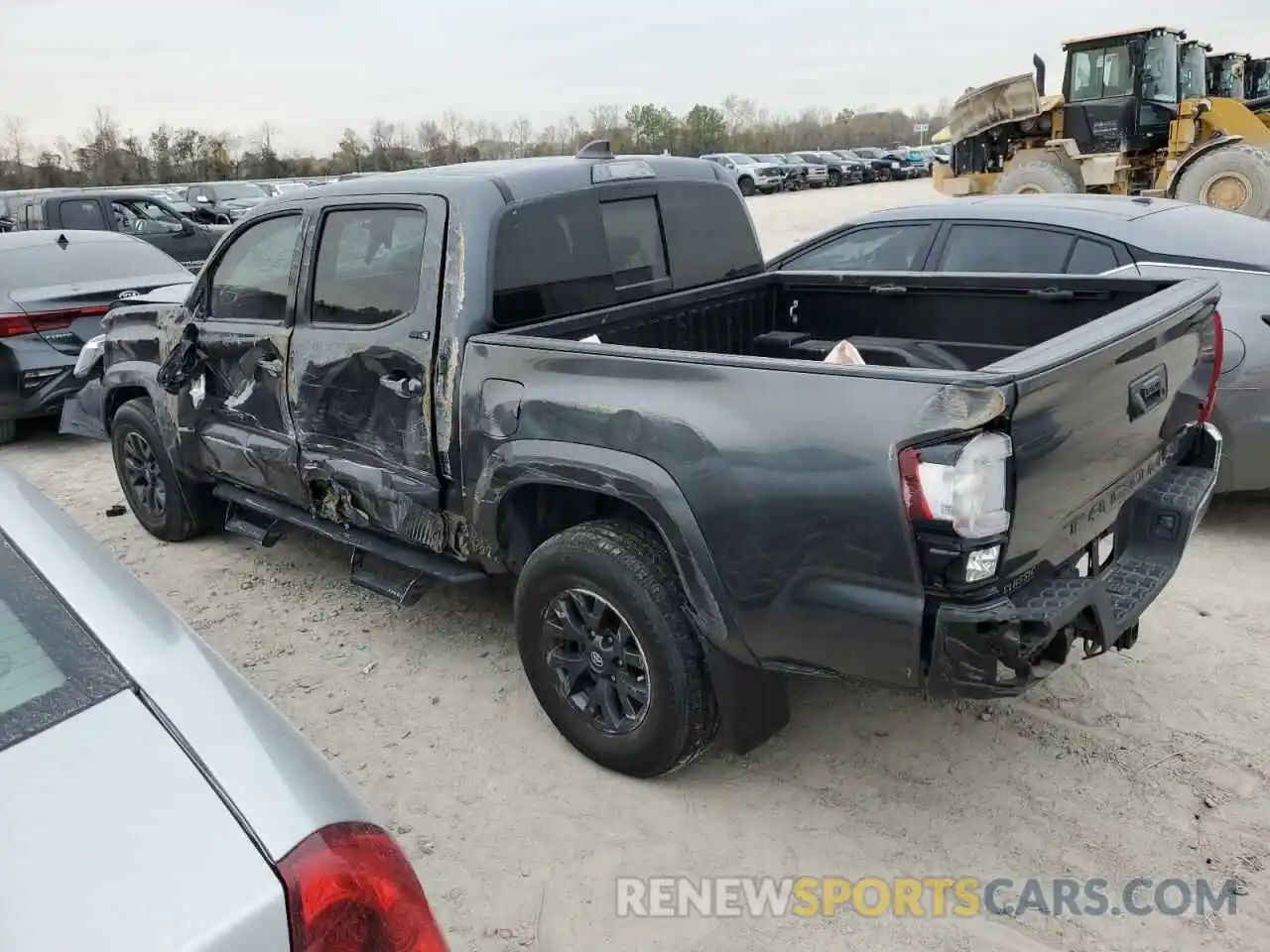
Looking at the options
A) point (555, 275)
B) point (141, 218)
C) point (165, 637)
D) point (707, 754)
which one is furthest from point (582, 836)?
point (141, 218)

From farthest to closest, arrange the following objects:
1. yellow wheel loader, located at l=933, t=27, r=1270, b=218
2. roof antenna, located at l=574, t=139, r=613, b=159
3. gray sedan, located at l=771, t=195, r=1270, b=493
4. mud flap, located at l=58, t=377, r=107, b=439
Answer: yellow wheel loader, located at l=933, t=27, r=1270, b=218 → mud flap, located at l=58, t=377, r=107, b=439 → gray sedan, located at l=771, t=195, r=1270, b=493 → roof antenna, located at l=574, t=139, r=613, b=159

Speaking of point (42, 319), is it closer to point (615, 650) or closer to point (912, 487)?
point (615, 650)

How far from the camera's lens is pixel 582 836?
2979 mm

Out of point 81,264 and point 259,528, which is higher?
point 81,264

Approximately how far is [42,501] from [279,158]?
203 ft

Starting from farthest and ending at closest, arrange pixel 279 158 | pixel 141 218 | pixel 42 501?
pixel 279 158 < pixel 141 218 < pixel 42 501

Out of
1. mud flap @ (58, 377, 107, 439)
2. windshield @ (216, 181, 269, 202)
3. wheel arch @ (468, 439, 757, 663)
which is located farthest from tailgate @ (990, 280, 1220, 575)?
windshield @ (216, 181, 269, 202)

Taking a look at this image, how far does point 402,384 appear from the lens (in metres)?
3.57

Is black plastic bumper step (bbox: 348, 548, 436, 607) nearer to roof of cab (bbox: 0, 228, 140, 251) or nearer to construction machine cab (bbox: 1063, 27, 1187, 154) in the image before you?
roof of cab (bbox: 0, 228, 140, 251)

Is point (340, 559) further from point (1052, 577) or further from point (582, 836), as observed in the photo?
point (1052, 577)

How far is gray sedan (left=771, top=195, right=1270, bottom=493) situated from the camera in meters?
4.55

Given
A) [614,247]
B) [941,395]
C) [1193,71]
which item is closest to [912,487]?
[941,395]

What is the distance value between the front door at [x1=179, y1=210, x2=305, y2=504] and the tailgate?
3.04 metres

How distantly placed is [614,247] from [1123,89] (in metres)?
12.6
